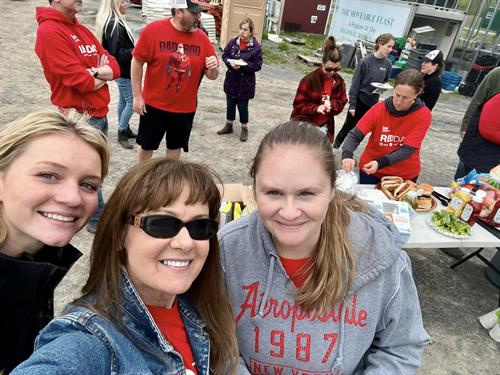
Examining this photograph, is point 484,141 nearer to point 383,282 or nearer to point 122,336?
point 383,282

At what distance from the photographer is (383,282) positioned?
155 cm

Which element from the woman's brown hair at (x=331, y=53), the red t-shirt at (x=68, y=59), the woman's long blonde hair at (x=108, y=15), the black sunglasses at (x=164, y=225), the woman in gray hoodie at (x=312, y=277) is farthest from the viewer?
the woman's brown hair at (x=331, y=53)

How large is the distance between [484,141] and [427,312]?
1.87 metres

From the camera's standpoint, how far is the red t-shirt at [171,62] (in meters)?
3.78

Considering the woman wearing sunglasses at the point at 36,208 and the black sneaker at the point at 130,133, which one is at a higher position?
the woman wearing sunglasses at the point at 36,208

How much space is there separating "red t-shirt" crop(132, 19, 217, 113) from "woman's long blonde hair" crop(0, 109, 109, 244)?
8.15ft

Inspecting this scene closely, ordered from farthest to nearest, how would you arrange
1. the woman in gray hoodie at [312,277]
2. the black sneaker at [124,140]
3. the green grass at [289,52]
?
1. the green grass at [289,52]
2. the black sneaker at [124,140]
3. the woman in gray hoodie at [312,277]

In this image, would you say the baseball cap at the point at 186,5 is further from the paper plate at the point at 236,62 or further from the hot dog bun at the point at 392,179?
the hot dog bun at the point at 392,179

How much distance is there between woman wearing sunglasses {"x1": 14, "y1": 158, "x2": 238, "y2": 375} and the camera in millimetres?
1123

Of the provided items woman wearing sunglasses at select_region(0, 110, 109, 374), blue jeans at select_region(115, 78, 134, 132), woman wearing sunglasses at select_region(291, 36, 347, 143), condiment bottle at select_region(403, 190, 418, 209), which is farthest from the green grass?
woman wearing sunglasses at select_region(0, 110, 109, 374)

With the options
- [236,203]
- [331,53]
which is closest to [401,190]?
[236,203]

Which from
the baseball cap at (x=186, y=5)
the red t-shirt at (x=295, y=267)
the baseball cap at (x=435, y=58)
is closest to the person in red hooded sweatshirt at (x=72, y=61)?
the baseball cap at (x=186, y=5)

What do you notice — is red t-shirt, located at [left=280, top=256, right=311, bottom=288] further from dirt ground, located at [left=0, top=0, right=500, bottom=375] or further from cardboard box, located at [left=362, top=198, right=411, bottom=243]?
dirt ground, located at [left=0, top=0, right=500, bottom=375]

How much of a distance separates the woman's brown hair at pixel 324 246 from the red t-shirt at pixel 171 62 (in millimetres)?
2656
